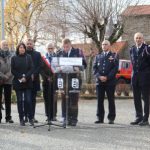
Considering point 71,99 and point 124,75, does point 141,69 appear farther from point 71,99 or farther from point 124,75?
point 124,75

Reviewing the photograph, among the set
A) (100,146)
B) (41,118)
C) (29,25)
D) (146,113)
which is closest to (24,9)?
(29,25)

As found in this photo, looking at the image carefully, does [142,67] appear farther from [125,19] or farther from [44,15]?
[44,15]

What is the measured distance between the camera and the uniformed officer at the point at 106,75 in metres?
11.3

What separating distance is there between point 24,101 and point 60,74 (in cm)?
104

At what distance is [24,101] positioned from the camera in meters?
11.0

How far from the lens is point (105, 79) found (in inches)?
441

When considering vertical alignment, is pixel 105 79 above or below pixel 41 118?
above

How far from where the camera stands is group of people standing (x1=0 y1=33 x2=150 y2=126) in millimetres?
10875

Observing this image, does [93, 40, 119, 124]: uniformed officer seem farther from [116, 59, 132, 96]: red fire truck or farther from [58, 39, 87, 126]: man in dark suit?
[116, 59, 132, 96]: red fire truck

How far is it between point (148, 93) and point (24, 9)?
79.2 ft

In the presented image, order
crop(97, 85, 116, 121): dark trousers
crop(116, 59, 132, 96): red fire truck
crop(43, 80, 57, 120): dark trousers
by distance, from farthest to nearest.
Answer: crop(116, 59, 132, 96): red fire truck < crop(43, 80, 57, 120): dark trousers < crop(97, 85, 116, 121): dark trousers

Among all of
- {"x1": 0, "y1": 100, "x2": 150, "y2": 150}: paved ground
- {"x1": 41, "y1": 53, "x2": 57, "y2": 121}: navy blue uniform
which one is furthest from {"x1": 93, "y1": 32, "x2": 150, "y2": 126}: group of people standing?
{"x1": 41, "y1": 53, "x2": 57, "y2": 121}: navy blue uniform

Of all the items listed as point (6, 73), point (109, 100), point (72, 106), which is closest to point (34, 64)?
point (6, 73)

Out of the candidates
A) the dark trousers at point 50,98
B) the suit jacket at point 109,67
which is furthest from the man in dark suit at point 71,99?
the dark trousers at point 50,98
